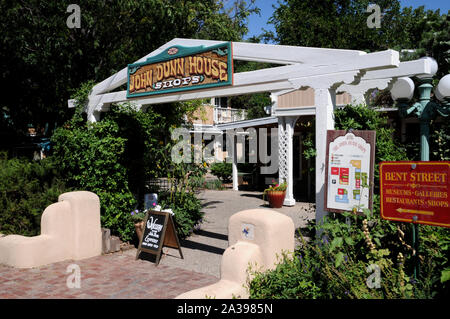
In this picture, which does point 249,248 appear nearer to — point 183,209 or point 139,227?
point 139,227

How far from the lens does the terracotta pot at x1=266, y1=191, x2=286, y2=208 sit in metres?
12.2

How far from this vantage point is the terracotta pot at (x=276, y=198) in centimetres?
1222

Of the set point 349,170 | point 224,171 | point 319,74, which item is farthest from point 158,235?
point 224,171

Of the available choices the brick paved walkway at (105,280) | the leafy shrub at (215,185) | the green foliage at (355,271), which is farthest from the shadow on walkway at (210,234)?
the leafy shrub at (215,185)

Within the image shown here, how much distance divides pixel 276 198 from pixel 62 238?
22.2ft

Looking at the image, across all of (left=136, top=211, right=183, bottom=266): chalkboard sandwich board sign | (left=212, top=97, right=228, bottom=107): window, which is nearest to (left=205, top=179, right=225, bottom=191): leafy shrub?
(left=212, top=97, right=228, bottom=107): window

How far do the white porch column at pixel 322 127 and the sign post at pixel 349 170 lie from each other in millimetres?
231

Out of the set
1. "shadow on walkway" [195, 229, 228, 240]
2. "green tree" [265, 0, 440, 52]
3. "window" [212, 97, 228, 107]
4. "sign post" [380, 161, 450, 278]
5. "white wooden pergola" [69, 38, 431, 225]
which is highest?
"green tree" [265, 0, 440, 52]

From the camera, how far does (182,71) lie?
21.6 ft

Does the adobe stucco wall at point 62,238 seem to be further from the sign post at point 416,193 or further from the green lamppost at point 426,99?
the green lamppost at point 426,99

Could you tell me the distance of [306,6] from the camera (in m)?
30.5

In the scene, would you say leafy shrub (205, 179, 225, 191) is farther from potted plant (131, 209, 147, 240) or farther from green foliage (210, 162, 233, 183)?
potted plant (131, 209, 147, 240)

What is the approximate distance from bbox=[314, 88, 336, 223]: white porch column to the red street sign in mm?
1154

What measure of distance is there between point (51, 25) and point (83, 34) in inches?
33.4
